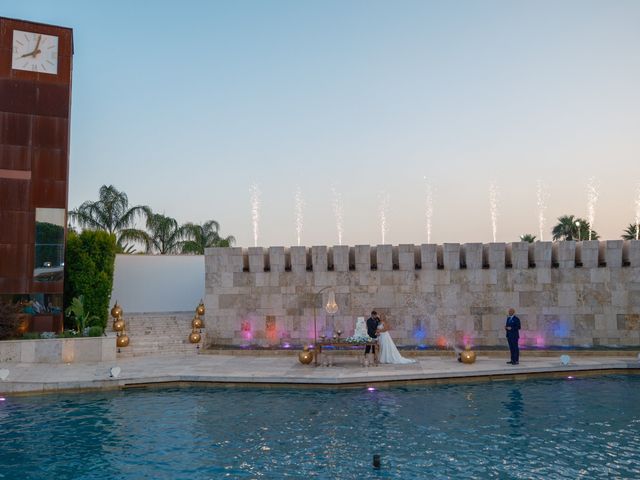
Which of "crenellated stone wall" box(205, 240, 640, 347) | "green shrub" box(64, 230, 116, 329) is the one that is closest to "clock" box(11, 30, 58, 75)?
"green shrub" box(64, 230, 116, 329)

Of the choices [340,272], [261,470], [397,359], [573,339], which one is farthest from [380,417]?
[573,339]

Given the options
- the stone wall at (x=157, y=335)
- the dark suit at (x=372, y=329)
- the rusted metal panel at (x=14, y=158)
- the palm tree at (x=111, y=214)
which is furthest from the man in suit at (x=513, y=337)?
the palm tree at (x=111, y=214)

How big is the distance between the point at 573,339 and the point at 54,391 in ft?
51.0

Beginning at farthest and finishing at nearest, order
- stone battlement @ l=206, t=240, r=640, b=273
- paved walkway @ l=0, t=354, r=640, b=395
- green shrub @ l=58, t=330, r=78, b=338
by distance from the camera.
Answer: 1. stone battlement @ l=206, t=240, r=640, b=273
2. green shrub @ l=58, t=330, r=78, b=338
3. paved walkway @ l=0, t=354, r=640, b=395

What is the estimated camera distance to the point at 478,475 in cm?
677

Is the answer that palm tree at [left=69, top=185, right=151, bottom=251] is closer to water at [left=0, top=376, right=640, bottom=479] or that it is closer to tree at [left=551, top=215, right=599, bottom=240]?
water at [left=0, top=376, right=640, bottom=479]

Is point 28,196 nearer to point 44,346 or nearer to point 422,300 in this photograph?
point 44,346

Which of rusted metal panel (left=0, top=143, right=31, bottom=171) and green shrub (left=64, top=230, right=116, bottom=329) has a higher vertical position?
rusted metal panel (left=0, top=143, right=31, bottom=171)

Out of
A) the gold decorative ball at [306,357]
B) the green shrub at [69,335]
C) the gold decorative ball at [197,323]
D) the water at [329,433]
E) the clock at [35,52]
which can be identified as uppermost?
the clock at [35,52]

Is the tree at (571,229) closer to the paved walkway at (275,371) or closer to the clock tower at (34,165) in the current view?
the paved walkway at (275,371)

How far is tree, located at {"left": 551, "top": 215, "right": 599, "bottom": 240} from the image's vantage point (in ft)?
163

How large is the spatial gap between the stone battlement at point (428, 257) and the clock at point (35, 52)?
930cm

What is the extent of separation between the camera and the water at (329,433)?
7.11m

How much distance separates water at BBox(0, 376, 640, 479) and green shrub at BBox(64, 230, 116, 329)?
7.49 m
